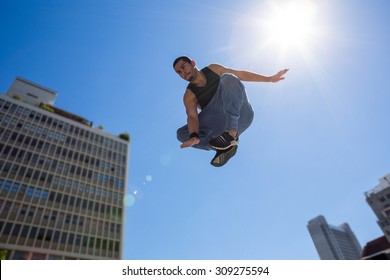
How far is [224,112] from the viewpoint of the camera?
3.58 metres

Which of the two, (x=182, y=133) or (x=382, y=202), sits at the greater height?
(x=382, y=202)

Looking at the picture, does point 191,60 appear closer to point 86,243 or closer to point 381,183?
point 86,243

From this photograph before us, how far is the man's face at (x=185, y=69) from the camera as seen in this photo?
3746 mm

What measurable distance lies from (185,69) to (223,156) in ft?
4.50

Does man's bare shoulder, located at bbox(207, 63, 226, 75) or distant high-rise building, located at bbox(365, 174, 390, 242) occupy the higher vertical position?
distant high-rise building, located at bbox(365, 174, 390, 242)

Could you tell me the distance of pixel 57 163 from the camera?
47.3m

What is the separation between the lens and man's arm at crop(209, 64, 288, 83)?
13.4ft

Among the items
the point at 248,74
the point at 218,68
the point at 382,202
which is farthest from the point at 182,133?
the point at 382,202

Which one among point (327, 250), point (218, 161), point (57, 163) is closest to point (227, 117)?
point (218, 161)

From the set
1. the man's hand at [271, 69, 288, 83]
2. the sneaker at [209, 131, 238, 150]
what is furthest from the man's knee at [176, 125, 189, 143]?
the man's hand at [271, 69, 288, 83]

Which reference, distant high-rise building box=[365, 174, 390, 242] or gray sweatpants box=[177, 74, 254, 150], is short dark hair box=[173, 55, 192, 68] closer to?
gray sweatpants box=[177, 74, 254, 150]

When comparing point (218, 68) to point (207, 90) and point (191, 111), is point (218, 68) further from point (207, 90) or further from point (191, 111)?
point (191, 111)

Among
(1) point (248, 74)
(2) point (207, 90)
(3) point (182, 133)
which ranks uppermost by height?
(1) point (248, 74)
